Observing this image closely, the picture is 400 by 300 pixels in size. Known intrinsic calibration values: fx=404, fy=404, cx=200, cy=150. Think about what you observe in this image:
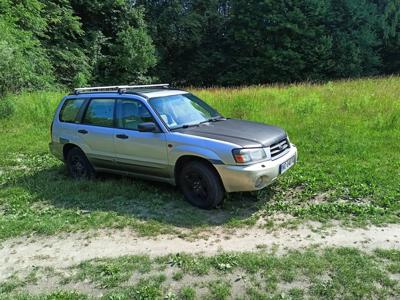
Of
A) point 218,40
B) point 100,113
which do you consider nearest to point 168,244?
point 100,113

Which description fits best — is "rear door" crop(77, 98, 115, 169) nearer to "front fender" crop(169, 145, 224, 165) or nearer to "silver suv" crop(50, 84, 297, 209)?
"silver suv" crop(50, 84, 297, 209)

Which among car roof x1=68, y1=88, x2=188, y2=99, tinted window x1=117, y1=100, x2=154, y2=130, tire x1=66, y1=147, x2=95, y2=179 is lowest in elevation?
tire x1=66, y1=147, x2=95, y2=179

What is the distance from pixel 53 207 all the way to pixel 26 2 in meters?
18.4

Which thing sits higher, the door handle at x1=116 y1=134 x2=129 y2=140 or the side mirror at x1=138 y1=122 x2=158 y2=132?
the side mirror at x1=138 y1=122 x2=158 y2=132

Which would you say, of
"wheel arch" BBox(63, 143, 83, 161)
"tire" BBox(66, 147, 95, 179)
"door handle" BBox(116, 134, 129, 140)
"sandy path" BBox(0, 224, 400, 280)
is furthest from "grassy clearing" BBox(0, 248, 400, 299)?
"wheel arch" BBox(63, 143, 83, 161)

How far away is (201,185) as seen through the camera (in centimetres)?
589

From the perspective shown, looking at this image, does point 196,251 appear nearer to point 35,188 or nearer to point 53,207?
point 53,207

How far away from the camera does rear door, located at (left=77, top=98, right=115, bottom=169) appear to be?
685 centimetres

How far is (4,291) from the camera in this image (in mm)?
4098

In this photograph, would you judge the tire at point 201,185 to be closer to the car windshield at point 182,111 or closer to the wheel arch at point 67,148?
the car windshield at point 182,111

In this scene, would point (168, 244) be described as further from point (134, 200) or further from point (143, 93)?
point (143, 93)

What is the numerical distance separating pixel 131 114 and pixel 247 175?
2.32 meters

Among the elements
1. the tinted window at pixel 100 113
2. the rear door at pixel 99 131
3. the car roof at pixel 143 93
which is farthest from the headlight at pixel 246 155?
the tinted window at pixel 100 113

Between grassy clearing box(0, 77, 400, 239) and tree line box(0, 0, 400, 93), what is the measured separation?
17275 mm
